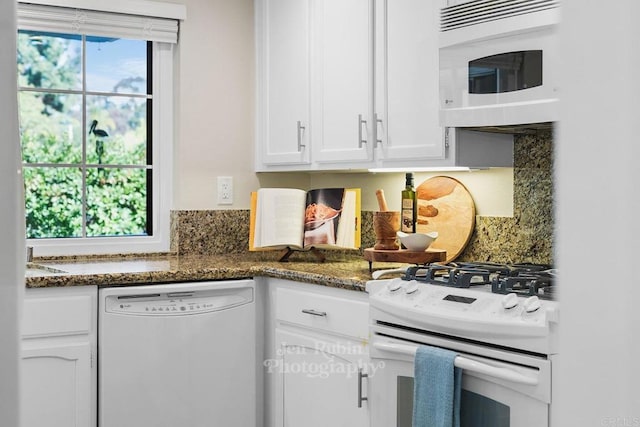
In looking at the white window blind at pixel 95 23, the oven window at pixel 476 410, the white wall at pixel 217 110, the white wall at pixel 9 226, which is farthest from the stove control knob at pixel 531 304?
the white window blind at pixel 95 23

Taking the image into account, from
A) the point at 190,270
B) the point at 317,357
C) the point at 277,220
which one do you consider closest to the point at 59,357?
the point at 190,270

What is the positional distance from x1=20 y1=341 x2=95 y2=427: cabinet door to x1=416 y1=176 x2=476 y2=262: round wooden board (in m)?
Result: 1.29

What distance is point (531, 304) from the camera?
74.3 inches

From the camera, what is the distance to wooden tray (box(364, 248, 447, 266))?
262 cm

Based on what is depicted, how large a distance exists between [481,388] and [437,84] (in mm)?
1051

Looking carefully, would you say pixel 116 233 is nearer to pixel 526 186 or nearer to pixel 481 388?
pixel 526 186

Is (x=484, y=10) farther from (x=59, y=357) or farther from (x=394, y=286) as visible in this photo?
(x=59, y=357)

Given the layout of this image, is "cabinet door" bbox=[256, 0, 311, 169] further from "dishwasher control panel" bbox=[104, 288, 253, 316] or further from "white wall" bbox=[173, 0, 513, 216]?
"dishwasher control panel" bbox=[104, 288, 253, 316]

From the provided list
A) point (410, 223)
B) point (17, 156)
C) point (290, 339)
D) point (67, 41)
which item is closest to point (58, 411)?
point (290, 339)

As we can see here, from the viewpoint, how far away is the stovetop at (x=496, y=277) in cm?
204

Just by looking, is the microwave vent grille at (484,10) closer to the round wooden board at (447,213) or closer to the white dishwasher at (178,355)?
the round wooden board at (447,213)

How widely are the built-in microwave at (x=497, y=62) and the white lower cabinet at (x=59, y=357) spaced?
1359 millimetres

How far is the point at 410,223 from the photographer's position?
2750 millimetres

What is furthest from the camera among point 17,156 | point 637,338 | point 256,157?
point 256,157
